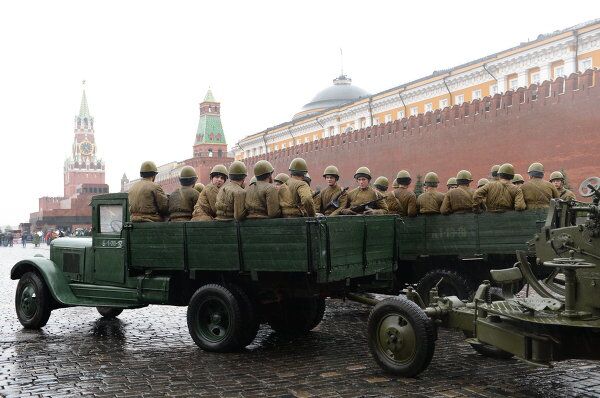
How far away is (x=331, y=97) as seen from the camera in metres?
67.7

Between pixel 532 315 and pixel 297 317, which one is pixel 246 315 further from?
pixel 532 315

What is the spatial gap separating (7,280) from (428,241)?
44.3 ft

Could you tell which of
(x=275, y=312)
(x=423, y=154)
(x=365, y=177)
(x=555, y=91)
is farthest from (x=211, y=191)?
(x=423, y=154)

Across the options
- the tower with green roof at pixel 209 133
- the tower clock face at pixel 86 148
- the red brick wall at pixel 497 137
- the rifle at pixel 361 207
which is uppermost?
the tower clock face at pixel 86 148

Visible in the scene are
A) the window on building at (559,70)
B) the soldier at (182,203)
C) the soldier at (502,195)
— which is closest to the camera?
the soldier at (182,203)

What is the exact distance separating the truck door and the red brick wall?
20.0 m

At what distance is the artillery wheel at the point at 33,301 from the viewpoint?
9.10 meters

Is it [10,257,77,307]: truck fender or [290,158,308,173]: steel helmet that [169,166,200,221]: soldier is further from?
[10,257,77,307]: truck fender

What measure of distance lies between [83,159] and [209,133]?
229 ft

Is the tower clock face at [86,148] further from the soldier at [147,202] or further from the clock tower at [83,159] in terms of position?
the soldier at [147,202]

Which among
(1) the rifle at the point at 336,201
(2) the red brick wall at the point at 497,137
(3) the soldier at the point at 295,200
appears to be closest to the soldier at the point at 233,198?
(3) the soldier at the point at 295,200

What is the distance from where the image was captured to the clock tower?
465ft

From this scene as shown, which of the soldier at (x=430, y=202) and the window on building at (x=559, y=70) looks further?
the window on building at (x=559, y=70)

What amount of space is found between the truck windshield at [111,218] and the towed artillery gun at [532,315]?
4.04 metres
